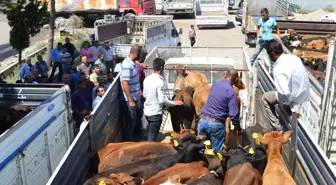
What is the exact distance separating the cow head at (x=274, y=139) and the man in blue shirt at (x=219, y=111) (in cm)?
101

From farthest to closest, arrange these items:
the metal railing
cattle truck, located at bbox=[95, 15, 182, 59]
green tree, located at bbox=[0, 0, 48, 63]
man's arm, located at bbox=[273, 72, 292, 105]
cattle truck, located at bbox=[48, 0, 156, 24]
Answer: cattle truck, located at bbox=[48, 0, 156, 24] < green tree, located at bbox=[0, 0, 48, 63] < cattle truck, located at bbox=[95, 15, 182, 59] < man's arm, located at bbox=[273, 72, 292, 105] < the metal railing

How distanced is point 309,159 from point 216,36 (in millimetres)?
25023

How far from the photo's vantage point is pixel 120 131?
7.87 meters

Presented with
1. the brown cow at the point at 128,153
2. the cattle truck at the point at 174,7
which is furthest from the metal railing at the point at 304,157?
the cattle truck at the point at 174,7

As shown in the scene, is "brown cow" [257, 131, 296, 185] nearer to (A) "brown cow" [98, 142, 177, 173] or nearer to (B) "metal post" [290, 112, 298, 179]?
(B) "metal post" [290, 112, 298, 179]

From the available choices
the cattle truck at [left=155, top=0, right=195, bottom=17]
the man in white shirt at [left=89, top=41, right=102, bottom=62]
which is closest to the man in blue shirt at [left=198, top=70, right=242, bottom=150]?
the man in white shirt at [left=89, top=41, right=102, bottom=62]

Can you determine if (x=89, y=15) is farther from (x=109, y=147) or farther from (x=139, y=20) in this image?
(x=109, y=147)

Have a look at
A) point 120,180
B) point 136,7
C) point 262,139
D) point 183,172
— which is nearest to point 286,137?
point 262,139

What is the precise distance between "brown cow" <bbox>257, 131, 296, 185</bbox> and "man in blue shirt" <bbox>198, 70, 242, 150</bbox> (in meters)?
1.01

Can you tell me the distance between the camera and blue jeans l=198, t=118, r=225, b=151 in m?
6.83

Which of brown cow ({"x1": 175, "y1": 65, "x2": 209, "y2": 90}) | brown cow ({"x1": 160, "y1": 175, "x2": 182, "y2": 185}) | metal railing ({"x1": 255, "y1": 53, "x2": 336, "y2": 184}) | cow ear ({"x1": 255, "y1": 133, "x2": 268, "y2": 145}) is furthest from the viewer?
brown cow ({"x1": 175, "y1": 65, "x2": 209, "y2": 90})

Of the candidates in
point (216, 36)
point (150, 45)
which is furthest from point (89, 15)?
point (150, 45)

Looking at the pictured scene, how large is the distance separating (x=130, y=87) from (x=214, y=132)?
1712mm

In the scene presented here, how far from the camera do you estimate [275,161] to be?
5324 mm
